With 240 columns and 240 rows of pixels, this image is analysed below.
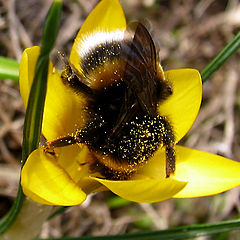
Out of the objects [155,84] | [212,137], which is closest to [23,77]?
[155,84]

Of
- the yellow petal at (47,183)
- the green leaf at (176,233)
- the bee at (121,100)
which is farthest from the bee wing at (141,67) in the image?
the green leaf at (176,233)

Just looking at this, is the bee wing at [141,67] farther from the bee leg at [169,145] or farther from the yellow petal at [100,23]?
the yellow petal at [100,23]

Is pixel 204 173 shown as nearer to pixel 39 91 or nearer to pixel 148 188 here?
pixel 148 188

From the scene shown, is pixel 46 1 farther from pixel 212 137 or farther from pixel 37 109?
pixel 37 109

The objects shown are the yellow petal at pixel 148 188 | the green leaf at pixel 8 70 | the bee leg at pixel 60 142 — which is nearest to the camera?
the yellow petal at pixel 148 188

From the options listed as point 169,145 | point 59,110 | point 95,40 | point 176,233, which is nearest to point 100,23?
point 95,40

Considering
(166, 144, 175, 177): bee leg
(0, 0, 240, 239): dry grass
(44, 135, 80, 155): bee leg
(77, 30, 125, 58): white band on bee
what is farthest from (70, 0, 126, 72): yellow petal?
(0, 0, 240, 239): dry grass
